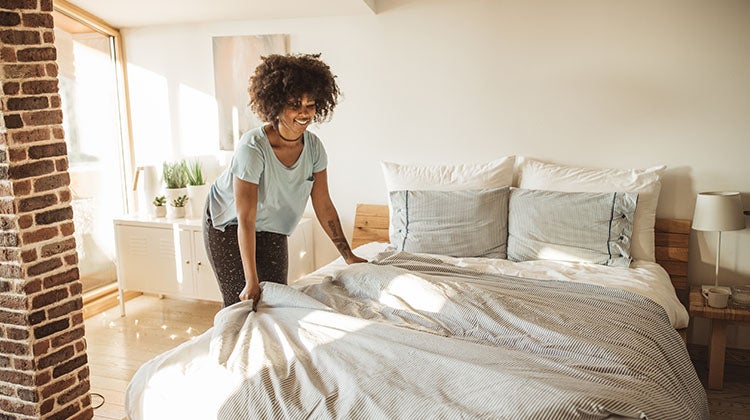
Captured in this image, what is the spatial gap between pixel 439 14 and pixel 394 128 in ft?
2.41

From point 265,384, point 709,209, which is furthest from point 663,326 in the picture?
point 265,384

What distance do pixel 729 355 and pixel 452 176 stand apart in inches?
70.5

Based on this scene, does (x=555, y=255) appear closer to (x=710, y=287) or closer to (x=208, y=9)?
(x=710, y=287)

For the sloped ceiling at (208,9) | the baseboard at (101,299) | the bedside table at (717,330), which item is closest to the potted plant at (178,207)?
the baseboard at (101,299)

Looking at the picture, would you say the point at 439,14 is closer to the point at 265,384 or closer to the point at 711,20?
the point at 711,20

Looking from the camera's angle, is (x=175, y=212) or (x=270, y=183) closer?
(x=270, y=183)

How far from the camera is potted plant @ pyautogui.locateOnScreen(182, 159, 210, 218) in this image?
4262mm

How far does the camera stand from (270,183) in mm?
2609

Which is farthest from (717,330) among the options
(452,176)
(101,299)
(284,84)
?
(101,299)

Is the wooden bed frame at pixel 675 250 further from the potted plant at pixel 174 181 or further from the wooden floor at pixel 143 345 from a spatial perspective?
the potted plant at pixel 174 181

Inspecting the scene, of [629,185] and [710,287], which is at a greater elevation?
[629,185]

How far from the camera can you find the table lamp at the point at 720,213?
308 centimetres

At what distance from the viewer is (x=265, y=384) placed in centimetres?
177

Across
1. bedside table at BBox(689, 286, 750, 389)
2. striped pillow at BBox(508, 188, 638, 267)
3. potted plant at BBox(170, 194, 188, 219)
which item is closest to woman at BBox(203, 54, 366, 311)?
striped pillow at BBox(508, 188, 638, 267)
